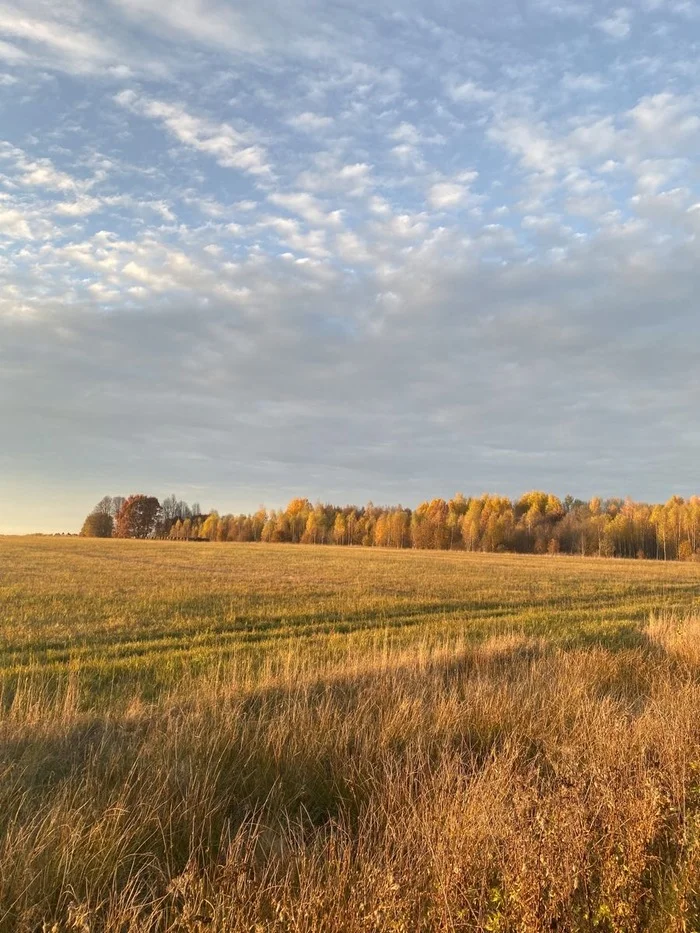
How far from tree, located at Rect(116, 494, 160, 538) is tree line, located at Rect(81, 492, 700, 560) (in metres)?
0.29

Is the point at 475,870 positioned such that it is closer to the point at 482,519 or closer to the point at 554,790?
the point at 554,790

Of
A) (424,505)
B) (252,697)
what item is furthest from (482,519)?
(252,697)

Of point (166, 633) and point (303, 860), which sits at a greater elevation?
point (303, 860)

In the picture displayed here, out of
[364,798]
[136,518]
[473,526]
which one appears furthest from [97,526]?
[364,798]

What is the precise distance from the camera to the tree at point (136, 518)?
185500mm

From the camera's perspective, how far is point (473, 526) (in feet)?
465

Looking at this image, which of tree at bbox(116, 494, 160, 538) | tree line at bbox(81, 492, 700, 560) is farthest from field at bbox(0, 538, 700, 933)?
tree at bbox(116, 494, 160, 538)

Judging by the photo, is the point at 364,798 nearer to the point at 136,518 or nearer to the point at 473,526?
the point at 473,526

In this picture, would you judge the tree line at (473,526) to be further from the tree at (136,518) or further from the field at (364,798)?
the field at (364,798)

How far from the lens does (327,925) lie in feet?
Result: 9.73

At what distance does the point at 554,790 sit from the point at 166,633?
13.1m

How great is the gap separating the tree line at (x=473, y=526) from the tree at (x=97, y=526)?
0.98 ft

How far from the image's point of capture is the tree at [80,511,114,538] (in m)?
183

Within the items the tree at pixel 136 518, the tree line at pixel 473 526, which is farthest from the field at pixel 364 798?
the tree at pixel 136 518
